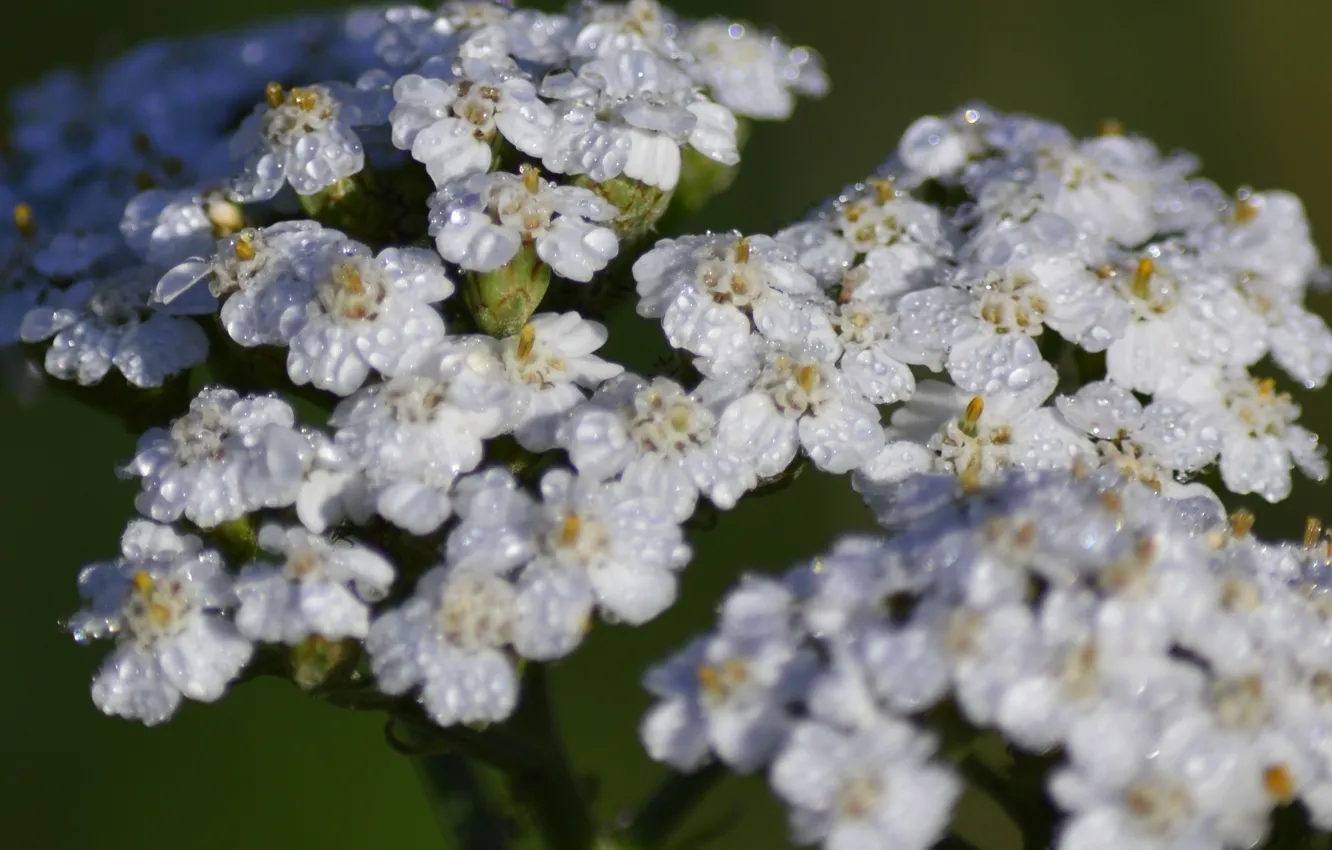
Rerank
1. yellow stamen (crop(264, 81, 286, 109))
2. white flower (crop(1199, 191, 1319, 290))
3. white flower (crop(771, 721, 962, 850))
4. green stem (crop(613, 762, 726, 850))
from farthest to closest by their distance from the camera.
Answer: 1. white flower (crop(1199, 191, 1319, 290))
2. yellow stamen (crop(264, 81, 286, 109))
3. green stem (crop(613, 762, 726, 850))
4. white flower (crop(771, 721, 962, 850))

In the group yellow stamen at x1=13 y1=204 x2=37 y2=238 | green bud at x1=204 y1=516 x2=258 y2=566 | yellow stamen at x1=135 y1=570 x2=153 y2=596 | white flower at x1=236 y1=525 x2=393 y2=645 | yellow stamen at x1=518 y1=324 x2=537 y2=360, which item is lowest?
yellow stamen at x1=13 y1=204 x2=37 y2=238

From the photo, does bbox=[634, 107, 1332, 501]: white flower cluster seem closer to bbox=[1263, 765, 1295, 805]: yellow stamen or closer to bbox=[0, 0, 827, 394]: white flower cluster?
bbox=[0, 0, 827, 394]: white flower cluster

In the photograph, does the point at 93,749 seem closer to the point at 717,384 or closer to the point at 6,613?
the point at 6,613

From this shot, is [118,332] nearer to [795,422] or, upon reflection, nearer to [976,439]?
[795,422]

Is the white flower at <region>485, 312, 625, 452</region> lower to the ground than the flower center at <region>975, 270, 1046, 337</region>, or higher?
lower

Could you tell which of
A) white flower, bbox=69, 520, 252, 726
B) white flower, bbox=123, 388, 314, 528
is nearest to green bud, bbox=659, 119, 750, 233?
white flower, bbox=123, 388, 314, 528

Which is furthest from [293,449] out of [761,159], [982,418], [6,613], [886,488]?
[761,159]

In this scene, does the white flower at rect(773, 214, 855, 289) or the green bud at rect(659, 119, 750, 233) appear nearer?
the white flower at rect(773, 214, 855, 289)
